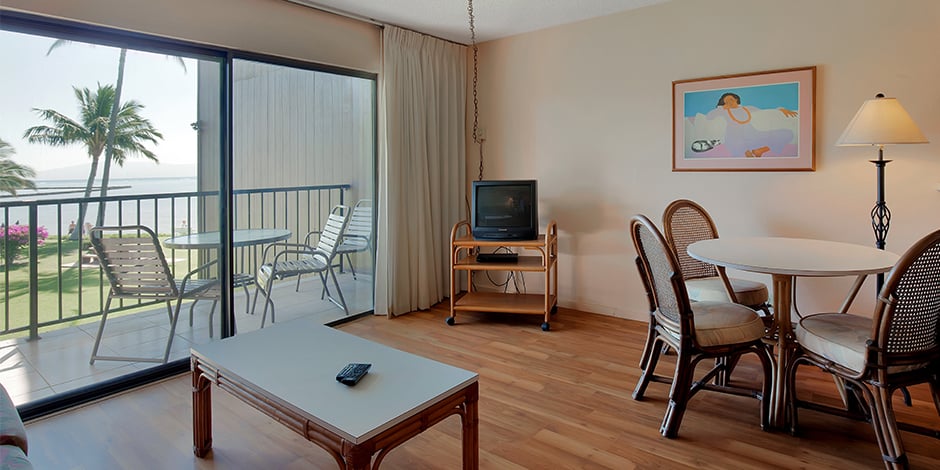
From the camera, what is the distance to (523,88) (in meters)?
4.50

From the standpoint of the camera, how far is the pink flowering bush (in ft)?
8.19

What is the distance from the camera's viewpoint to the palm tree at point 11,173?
2416 mm

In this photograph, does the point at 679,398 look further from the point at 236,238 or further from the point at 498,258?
the point at 236,238

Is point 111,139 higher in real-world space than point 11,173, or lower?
higher

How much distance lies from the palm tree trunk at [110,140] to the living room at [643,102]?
0.23 m

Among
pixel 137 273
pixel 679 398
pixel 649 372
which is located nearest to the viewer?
pixel 679 398

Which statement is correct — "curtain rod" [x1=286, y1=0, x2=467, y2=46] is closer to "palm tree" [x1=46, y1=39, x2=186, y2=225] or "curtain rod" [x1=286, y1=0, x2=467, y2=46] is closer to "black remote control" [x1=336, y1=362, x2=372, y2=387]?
"palm tree" [x1=46, y1=39, x2=186, y2=225]

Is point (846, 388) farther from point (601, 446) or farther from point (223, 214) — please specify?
point (223, 214)

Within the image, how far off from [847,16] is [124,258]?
435cm

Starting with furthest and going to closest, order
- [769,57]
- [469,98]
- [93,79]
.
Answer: [469,98] → [769,57] → [93,79]

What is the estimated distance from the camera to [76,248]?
2742 mm

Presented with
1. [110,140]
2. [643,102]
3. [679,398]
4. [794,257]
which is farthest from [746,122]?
[110,140]

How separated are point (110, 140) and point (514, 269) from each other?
8.58ft

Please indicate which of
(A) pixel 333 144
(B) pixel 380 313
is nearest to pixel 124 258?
(A) pixel 333 144
